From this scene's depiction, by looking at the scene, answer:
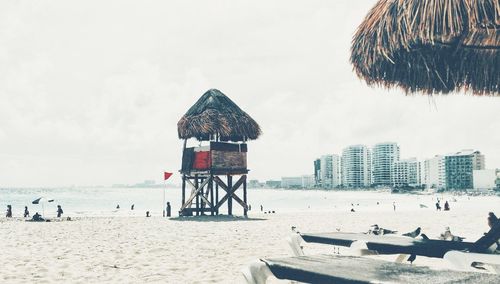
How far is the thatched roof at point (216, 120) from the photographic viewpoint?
2044 centimetres

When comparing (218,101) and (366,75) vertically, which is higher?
(218,101)

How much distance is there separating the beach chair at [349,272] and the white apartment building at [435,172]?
186 meters

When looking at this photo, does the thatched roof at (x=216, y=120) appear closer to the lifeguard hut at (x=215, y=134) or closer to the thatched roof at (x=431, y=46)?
the lifeguard hut at (x=215, y=134)

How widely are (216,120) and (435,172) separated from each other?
601 ft

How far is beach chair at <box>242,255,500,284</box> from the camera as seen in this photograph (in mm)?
2660

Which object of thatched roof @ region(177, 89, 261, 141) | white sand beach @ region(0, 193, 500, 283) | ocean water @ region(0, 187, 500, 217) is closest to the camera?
white sand beach @ region(0, 193, 500, 283)

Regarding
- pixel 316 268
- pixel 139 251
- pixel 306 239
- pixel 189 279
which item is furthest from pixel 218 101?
pixel 316 268

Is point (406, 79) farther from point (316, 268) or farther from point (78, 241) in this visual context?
point (78, 241)

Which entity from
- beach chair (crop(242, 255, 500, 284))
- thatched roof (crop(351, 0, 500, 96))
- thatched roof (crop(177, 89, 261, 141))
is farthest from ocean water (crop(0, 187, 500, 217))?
beach chair (crop(242, 255, 500, 284))

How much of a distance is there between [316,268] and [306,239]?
209 centimetres

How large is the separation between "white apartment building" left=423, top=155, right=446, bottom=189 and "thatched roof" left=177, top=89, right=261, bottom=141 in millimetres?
169778

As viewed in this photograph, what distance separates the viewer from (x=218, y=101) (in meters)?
21.3

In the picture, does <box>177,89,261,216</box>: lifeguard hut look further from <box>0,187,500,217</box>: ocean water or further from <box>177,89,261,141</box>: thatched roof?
<box>0,187,500,217</box>: ocean water

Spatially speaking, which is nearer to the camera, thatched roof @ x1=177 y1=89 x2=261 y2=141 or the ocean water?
thatched roof @ x1=177 y1=89 x2=261 y2=141
